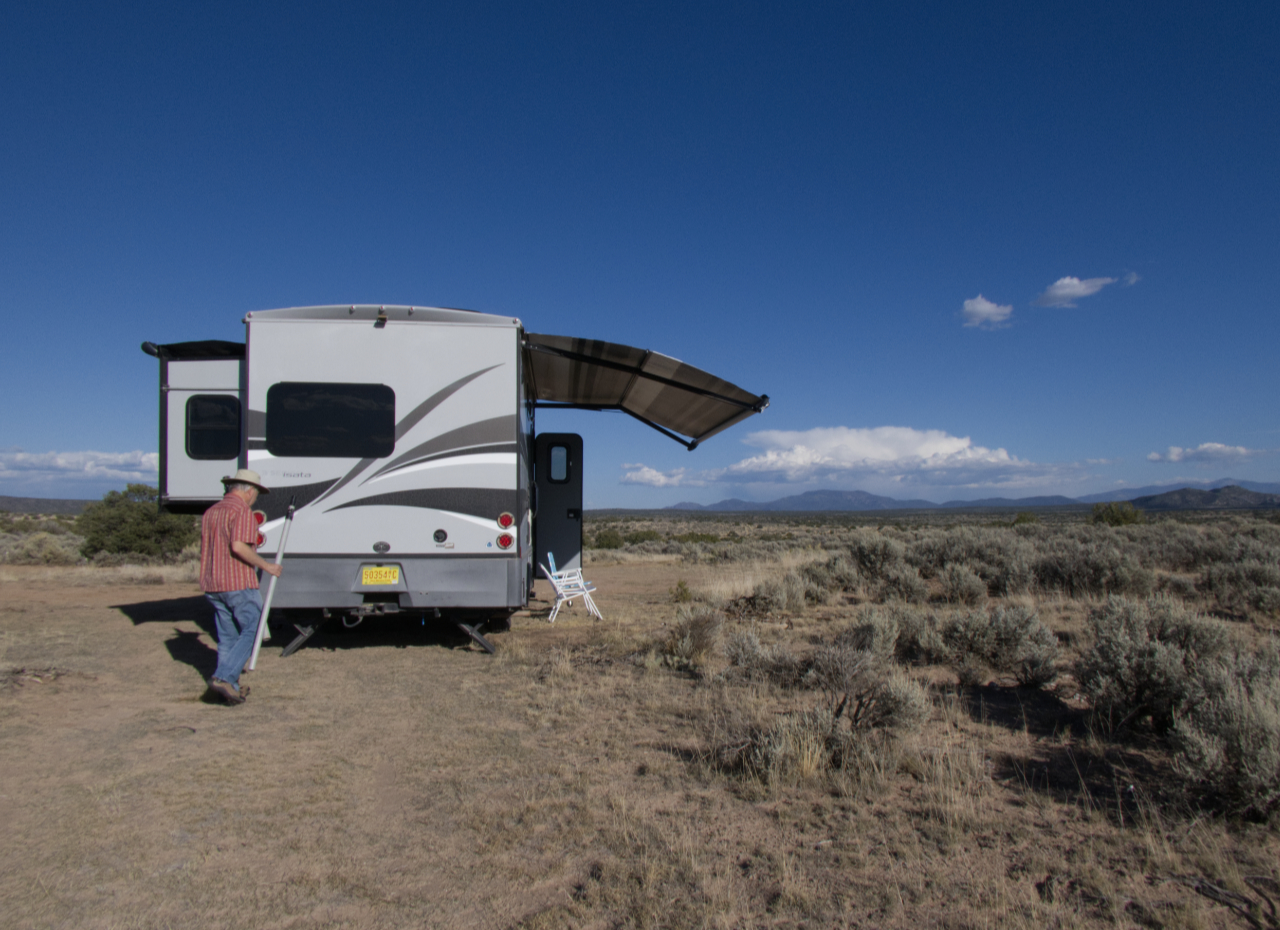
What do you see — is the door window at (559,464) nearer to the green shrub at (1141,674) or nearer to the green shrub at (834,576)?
the green shrub at (834,576)

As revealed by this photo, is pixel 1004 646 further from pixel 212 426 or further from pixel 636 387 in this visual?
pixel 212 426

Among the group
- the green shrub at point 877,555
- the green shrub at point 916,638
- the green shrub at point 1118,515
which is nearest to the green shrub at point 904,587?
the green shrub at point 877,555

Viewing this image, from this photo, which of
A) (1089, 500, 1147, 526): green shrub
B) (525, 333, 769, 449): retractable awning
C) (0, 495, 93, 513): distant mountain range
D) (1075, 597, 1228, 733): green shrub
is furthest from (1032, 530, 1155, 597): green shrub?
(0, 495, 93, 513): distant mountain range

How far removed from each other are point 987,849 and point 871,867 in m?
0.53

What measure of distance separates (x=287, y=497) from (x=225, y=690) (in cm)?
171

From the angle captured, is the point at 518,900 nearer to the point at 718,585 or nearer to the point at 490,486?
the point at 490,486

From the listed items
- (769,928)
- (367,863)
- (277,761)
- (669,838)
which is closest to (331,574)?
(277,761)

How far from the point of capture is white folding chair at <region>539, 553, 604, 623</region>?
8.99 meters

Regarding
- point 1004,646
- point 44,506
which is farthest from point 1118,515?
point 44,506

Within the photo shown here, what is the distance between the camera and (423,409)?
6.39 metres

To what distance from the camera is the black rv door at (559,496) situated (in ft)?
33.1

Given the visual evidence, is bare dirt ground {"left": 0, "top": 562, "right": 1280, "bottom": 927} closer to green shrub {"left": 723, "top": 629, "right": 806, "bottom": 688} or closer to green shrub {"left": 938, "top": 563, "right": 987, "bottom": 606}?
green shrub {"left": 723, "top": 629, "right": 806, "bottom": 688}

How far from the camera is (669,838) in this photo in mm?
3055

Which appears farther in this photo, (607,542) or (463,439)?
(607,542)
